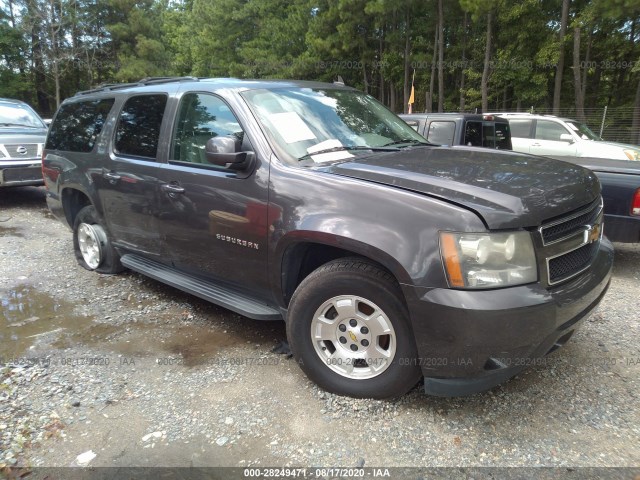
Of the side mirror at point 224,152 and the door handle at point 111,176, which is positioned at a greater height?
the side mirror at point 224,152

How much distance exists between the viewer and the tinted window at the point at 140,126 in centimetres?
376

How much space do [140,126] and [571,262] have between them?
3.42m

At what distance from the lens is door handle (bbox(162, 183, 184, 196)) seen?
3.41 metres

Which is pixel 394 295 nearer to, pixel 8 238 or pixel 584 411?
pixel 584 411

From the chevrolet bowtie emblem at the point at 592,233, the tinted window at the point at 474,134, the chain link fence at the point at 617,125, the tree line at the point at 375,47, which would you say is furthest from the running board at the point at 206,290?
the chain link fence at the point at 617,125

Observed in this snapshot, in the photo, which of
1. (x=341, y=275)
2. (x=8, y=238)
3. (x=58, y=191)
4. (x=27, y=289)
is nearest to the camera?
(x=341, y=275)

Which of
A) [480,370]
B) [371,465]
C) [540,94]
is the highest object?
[540,94]

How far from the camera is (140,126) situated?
3.94 meters

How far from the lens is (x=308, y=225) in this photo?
262 centimetres

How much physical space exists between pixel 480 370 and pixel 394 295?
0.55 metres

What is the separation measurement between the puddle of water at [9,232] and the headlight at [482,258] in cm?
655

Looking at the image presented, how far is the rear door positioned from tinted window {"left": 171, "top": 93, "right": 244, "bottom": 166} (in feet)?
0.84

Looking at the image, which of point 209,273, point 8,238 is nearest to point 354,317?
point 209,273

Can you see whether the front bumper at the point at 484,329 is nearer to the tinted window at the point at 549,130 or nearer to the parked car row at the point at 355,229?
the parked car row at the point at 355,229
